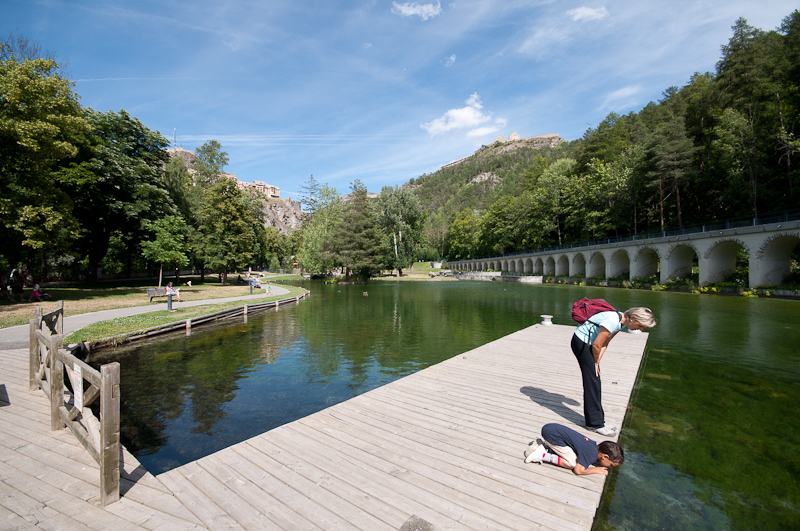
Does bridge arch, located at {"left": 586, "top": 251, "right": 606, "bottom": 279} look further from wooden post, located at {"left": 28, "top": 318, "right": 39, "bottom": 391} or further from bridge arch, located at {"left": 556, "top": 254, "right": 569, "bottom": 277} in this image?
wooden post, located at {"left": 28, "top": 318, "right": 39, "bottom": 391}

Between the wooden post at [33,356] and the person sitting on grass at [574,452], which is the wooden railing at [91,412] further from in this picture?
the person sitting on grass at [574,452]

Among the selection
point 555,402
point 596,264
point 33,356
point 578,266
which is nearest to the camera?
point 555,402

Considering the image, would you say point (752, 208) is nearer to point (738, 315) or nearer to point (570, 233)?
point (738, 315)

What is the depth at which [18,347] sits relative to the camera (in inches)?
404

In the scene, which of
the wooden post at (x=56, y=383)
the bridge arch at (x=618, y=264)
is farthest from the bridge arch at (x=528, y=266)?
the wooden post at (x=56, y=383)

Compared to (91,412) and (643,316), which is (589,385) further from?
(91,412)

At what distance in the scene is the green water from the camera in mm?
4680

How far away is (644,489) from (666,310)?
2299 cm

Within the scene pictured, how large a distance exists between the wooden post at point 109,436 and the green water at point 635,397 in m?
2.42

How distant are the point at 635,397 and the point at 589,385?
441 centimetres

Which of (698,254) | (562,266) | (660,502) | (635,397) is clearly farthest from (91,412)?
(562,266)

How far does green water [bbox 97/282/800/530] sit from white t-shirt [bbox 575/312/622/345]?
202 centimetres

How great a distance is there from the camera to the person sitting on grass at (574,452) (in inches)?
157

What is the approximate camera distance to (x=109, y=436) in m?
3.39
